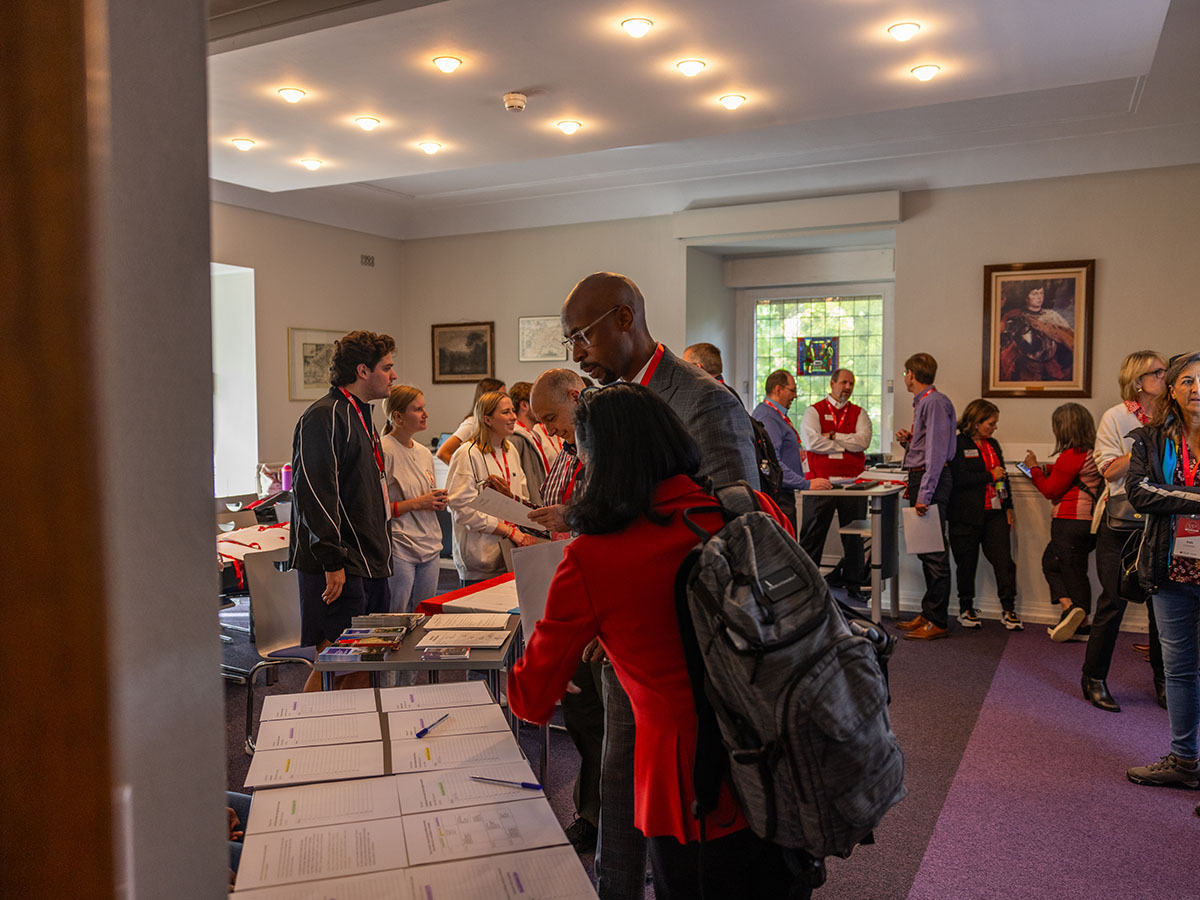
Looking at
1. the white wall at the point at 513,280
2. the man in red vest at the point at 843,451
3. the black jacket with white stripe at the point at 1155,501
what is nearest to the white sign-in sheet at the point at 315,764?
the black jacket with white stripe at the point at 1155,501

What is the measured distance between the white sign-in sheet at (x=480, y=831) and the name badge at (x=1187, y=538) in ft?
8.80

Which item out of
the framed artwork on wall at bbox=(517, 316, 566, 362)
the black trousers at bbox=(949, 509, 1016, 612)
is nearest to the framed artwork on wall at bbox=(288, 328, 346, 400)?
the framed artwork on wall at bbox=(517, 316, 566, 362)

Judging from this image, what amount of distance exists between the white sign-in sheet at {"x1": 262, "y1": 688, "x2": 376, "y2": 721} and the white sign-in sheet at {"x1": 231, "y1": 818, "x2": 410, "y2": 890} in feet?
1.99

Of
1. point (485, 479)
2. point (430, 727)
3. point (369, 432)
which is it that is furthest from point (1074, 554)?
point (430, 727)

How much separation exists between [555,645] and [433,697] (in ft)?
3.00

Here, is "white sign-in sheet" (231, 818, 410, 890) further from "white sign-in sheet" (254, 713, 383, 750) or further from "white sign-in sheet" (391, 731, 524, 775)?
"white sign-in sheet" (254, 713, 383, 750)

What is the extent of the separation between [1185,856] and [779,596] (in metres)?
2.62

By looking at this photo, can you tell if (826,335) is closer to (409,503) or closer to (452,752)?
(409,503)

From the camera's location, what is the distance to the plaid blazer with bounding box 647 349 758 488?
191 cm

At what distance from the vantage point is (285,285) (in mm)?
8148

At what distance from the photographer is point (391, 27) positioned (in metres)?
3.86

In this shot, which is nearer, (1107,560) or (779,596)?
(779,596)

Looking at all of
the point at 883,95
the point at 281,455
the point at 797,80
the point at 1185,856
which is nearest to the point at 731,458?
the point at 1185,856

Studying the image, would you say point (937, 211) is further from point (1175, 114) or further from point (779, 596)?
point (779, 596)
